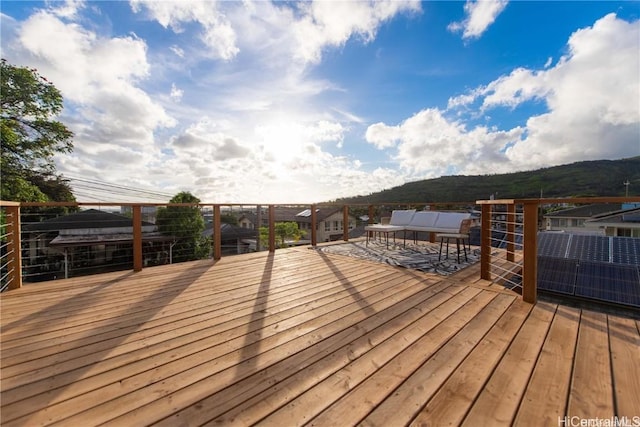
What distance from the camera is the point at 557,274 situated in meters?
3.03

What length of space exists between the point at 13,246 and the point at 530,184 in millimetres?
42392

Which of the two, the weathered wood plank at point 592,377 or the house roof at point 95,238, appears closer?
the weathered wood plank at point 592,377

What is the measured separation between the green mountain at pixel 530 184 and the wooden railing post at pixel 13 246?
25.2 metres

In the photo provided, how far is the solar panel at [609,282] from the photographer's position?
2.50 metres

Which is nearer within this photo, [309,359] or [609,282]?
[309,359]

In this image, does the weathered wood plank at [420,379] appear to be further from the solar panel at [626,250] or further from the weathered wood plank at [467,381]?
the solar panel at [626,250]

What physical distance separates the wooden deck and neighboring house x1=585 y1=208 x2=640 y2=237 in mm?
20232

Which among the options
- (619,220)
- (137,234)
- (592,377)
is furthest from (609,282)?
(619,220)

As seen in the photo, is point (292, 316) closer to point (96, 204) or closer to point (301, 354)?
point (301, 354)

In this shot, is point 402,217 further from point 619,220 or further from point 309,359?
point 619,220

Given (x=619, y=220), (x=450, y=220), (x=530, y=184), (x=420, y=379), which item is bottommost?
(x=420, y=379)

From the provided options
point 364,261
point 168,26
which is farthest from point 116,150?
point 364,261

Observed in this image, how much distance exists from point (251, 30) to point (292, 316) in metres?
5.26

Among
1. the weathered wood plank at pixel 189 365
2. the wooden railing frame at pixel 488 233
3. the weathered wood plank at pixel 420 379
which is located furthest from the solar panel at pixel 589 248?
the weathered wood plank at pixel 189 365
